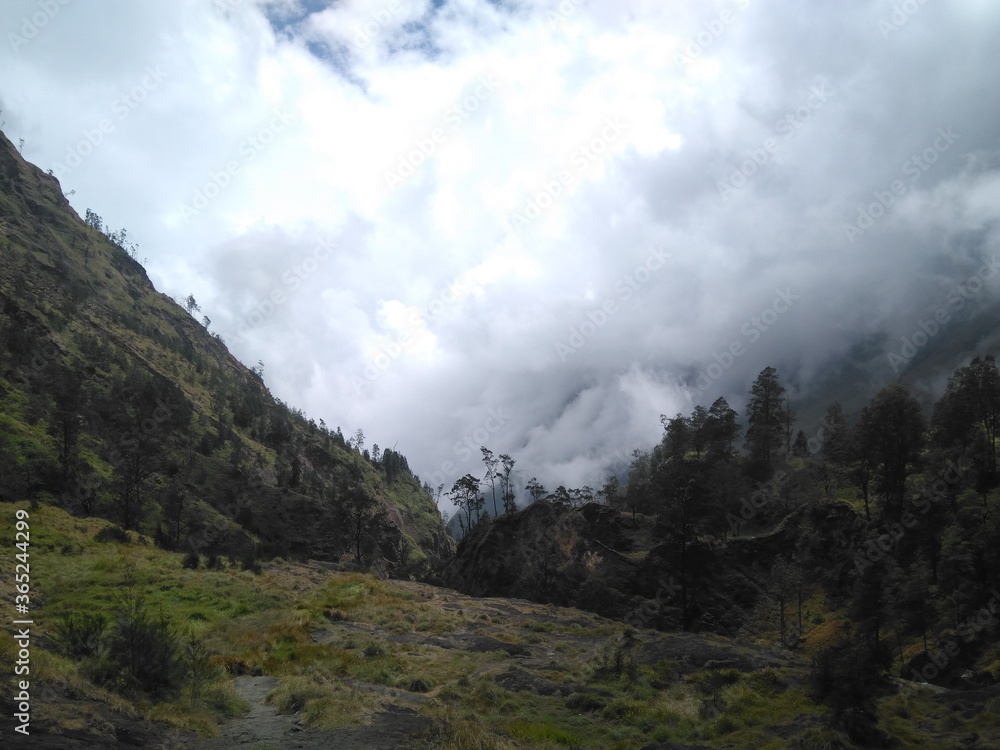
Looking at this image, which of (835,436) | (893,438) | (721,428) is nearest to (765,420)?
(721,428)

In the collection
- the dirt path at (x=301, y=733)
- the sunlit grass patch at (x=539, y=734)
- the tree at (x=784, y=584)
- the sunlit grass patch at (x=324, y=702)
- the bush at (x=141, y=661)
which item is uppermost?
the tree at (x=784, y=584)

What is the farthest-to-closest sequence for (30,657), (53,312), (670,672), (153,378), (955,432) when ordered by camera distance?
(153,378)
(53,312)
(955,432)
(670,672)
(30,657)

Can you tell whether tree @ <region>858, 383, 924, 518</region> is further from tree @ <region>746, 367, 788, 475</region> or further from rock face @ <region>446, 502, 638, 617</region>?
rock face @ <region>446, 502, 638, 617</region>

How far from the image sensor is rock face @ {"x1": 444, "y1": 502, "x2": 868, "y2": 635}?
51.0 m

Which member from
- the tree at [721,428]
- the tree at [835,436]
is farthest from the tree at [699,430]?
the tree at [835,436]

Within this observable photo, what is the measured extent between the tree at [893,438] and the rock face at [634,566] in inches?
245

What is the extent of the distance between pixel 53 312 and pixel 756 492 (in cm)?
12517

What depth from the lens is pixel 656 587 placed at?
5362cm

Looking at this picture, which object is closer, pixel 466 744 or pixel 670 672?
pixel 466 744

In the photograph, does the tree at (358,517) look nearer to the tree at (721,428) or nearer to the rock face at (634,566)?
the rock face at (634,566)

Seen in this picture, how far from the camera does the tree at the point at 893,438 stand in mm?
52531

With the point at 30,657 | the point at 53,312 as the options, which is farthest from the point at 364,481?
the point at 30,657

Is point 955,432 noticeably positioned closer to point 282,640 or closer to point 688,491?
point 688,491

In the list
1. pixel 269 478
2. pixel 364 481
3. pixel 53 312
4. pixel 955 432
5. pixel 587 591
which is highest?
pixel 53 312
